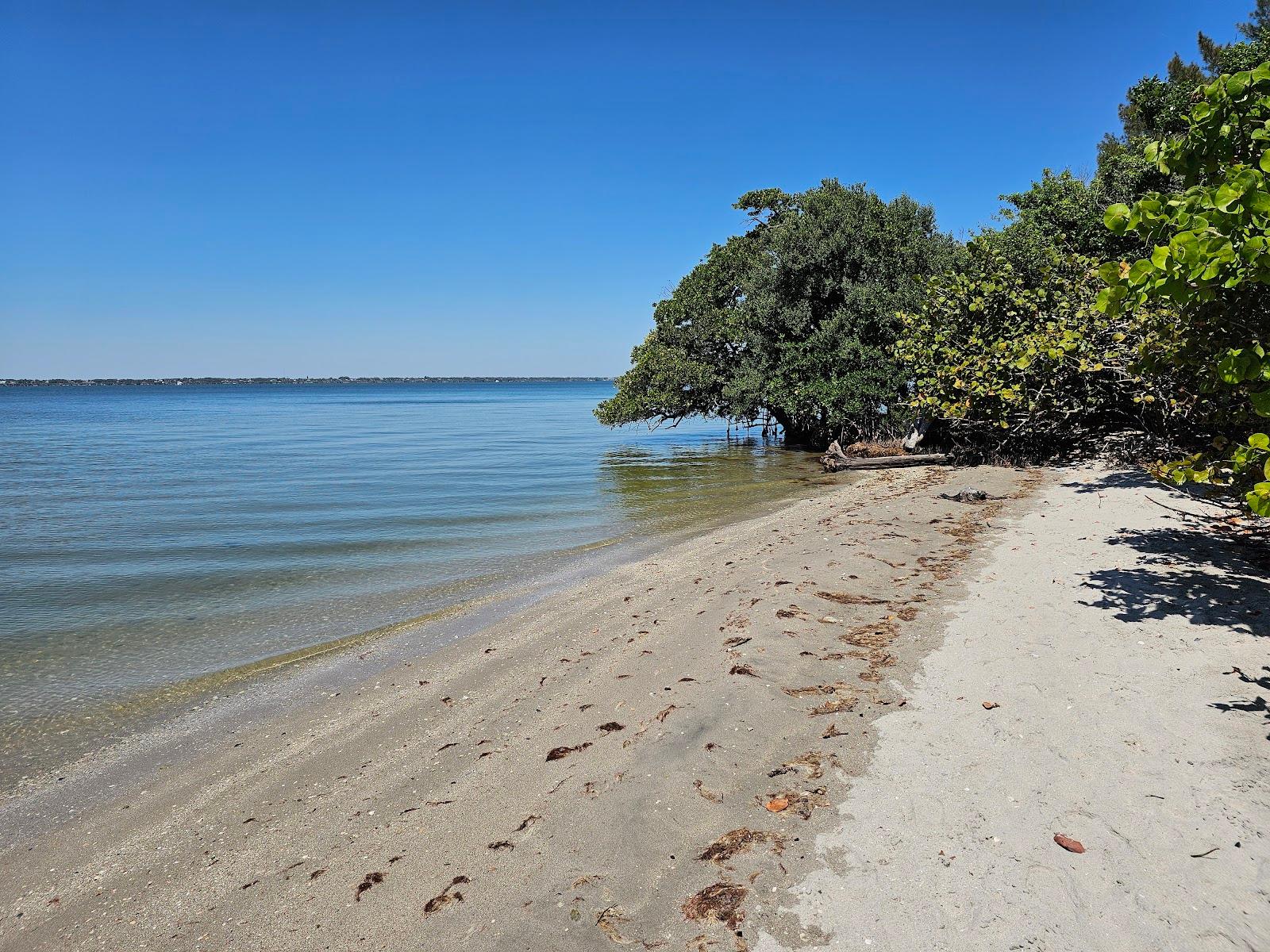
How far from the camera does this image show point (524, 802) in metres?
4.31

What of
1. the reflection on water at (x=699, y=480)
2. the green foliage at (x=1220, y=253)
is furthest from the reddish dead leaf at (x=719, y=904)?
the reflection on water at (x=699, y=480)

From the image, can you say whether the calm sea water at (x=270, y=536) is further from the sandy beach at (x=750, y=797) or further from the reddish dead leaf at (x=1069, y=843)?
the reddish dead leaf at (x=1069, y=843)

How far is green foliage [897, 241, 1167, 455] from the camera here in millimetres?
14383

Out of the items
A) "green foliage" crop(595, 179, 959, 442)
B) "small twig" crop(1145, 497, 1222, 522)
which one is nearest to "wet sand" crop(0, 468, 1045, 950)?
"small twig" crop(1145, 497, 1222, 522)

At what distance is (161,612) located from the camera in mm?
9516

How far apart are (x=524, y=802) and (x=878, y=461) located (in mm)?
18617

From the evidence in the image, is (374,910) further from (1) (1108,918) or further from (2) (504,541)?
(2) (504,541)

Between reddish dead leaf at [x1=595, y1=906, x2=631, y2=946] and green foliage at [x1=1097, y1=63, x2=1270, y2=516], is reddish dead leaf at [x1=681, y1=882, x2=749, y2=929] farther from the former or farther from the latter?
green foliage at [x1=1097, y1=63, x2=1270, y2=516]

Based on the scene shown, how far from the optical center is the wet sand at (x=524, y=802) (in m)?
3.42

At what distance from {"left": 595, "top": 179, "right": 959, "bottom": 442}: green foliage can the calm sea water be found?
8.13 ft

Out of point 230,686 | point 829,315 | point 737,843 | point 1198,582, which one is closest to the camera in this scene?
point 737,843

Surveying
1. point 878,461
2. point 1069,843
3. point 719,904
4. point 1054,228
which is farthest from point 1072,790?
point 1054,228

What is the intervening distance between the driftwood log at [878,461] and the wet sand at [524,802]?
13700mm

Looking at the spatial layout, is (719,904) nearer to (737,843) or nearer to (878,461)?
→ (737,843)
